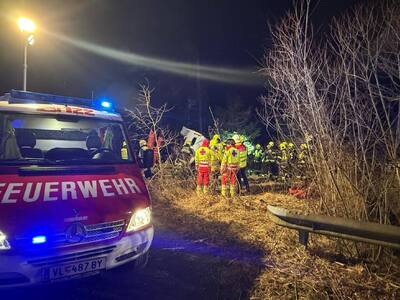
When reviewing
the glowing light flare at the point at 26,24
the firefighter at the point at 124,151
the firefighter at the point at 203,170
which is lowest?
the firefighter at the point at 203,170

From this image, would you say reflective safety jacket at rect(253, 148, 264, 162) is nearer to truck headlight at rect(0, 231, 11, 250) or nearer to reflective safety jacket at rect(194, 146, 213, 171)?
reflective safety jacket at rect(194, 146, 213, 171)

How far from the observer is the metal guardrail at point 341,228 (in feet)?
12.4

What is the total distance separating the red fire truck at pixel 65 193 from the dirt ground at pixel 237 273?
317mm

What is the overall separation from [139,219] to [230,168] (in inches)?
243

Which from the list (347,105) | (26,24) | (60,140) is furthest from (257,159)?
(60,140)

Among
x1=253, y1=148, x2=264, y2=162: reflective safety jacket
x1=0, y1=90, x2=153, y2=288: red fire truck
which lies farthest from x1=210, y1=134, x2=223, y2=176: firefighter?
x1=0, y1=90, x2=153, y2=288: red fire truck

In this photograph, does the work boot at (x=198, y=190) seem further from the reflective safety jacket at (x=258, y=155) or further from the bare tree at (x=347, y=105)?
the reflective safety jacket at (x=258, y=155)

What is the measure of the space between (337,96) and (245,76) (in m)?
22.6

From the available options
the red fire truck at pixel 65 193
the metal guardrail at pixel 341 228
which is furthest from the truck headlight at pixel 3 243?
the metal guardrail at pixel 341 228

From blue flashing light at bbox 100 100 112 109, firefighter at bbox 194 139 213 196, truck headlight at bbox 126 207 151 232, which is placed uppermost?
blue flashing light at bbox 100 100 112 109

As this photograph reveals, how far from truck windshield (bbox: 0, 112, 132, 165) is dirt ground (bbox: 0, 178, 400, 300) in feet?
4.30

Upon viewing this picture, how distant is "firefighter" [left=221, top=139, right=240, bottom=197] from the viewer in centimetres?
944

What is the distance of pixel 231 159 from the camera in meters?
10.0

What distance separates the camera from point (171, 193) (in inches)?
368
